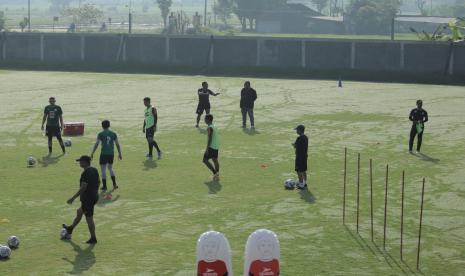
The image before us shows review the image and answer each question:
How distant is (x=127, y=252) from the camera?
16.4m

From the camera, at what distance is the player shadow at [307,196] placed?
2077cm

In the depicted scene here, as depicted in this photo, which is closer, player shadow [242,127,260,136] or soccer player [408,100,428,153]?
soccer player [408,100,428,153]

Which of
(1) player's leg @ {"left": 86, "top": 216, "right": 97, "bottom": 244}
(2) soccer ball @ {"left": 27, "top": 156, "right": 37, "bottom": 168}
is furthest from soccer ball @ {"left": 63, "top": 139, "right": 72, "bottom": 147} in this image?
(1) player's leg @ {"left": 86, "top": 216, "right": 97, "bottom": 244}

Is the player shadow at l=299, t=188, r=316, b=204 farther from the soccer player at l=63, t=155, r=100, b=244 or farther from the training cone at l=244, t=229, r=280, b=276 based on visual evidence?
the training cone at l=244, t=229, r=280, b=276

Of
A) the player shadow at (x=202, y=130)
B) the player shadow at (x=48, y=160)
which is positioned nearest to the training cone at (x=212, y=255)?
the player shadow at (x=48, y=160)

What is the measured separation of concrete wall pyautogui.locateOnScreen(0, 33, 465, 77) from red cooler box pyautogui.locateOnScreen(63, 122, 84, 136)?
29757mm

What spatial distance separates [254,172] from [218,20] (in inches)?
5938

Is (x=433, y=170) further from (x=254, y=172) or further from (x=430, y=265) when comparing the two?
(x=430, y=265)

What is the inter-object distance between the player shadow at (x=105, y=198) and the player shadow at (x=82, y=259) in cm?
338

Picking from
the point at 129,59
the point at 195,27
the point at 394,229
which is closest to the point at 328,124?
the point at 394,229

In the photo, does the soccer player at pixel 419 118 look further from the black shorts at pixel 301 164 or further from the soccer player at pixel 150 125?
the soccer player at pixel 150 125

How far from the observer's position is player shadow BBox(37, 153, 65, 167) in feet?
83.0

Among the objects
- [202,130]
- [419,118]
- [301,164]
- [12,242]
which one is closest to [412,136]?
[419,118]

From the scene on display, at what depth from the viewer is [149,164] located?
83.0 feet
